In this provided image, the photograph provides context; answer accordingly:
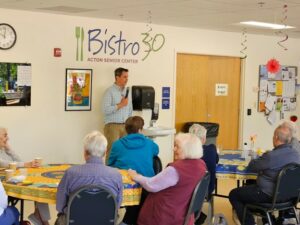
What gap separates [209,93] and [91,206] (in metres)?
5.73

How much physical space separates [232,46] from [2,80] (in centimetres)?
417

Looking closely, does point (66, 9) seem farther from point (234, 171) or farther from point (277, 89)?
point (277, 89)

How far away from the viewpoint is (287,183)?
4676 mm

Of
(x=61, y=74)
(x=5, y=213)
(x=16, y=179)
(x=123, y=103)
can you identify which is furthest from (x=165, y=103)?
(x=5, y=213)

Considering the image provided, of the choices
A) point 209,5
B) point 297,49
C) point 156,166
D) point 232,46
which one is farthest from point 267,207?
point 297,49

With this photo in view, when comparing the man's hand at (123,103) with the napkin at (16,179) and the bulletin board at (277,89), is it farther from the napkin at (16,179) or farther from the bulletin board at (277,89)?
the napkin at (16,179)

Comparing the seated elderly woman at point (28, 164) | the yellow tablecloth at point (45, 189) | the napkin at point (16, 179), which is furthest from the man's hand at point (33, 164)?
the napkin at point (16, 179)

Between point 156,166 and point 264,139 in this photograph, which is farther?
point 264,139

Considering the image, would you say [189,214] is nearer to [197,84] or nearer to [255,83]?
[197,84]

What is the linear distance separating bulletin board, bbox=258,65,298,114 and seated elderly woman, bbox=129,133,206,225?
6.13m

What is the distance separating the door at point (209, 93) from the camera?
8766mm

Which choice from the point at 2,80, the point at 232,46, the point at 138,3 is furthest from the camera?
the point at 232,46

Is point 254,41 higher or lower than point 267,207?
higher

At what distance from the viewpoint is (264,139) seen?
995 cm
